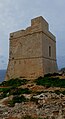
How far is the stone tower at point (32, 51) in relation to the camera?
21.0 meters

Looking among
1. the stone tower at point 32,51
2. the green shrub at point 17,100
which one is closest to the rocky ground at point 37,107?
the green shrub at point 17,100

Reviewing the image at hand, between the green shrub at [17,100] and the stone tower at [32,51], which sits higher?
the stone tower at [32,51]

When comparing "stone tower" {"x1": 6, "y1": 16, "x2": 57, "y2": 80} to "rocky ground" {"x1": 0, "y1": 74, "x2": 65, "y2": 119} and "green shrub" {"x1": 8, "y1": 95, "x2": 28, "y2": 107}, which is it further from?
"rocky ground" {"x1": 0, "y1": 74, "x2": 65, "y2": 119}

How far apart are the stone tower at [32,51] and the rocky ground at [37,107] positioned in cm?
838

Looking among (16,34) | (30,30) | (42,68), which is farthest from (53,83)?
(16,34)

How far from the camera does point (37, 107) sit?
11.1 metres

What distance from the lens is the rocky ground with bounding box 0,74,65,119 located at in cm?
1032

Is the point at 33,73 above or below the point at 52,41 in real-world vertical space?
below

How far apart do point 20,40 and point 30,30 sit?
1.99m

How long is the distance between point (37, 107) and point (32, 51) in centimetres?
1124

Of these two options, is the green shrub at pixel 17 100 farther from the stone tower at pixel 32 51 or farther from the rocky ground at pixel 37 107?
the stone tower at pixel 32 51

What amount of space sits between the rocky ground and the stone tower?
8.38 m

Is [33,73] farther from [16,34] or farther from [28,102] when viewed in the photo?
[28,102]

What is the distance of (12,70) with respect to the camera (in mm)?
23719
